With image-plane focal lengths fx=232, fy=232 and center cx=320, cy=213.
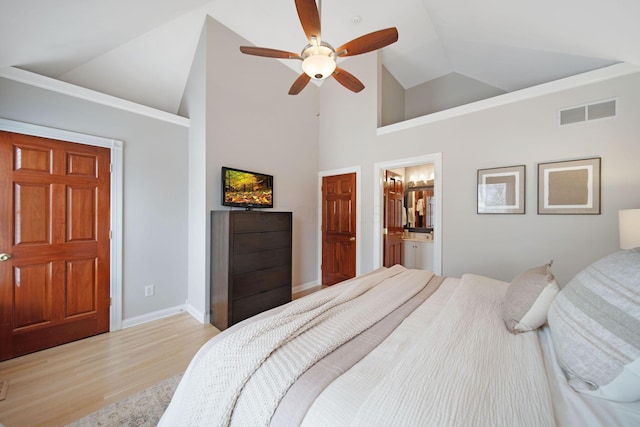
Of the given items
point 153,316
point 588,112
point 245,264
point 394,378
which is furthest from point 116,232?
point 588,112

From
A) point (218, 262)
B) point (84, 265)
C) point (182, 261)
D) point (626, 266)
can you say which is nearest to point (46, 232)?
point (84, 265)

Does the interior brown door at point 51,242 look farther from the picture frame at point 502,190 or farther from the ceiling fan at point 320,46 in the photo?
the picture frame at point 502,190

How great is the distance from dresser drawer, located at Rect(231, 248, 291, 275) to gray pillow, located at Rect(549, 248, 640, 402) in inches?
97.6

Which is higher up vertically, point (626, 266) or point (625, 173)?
point (625, 173)

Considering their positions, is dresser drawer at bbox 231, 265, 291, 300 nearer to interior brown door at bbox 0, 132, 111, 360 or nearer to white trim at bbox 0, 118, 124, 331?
white trim at bbox 0, 118, 124, 331

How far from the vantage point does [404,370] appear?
2.60 ft

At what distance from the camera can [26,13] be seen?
4.88ft

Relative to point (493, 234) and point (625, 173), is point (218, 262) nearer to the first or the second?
point (493, 234)

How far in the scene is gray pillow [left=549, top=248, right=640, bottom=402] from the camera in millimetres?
684

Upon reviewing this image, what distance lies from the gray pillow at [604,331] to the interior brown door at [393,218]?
2.72 m

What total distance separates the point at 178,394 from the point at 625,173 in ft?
11.8

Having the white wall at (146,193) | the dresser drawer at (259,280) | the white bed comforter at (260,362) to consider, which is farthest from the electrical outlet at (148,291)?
the white bed comforter at (260,362)

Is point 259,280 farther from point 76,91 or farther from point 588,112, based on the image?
point 588,112

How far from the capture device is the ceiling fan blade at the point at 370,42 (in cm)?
171
